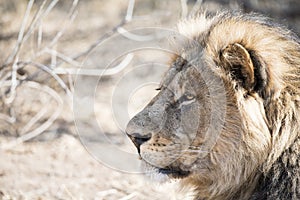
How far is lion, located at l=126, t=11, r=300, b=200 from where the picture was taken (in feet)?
9.09

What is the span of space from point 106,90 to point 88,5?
836mm

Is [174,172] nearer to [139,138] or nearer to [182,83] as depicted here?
[139,138]

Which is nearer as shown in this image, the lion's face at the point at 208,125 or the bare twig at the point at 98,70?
the lion's face at the point at 208,125

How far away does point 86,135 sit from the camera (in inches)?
209

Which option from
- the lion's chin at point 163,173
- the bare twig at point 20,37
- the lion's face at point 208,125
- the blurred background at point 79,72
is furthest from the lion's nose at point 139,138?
the bare twig at point 20,37

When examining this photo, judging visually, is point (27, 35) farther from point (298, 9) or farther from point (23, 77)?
point (298, 9)

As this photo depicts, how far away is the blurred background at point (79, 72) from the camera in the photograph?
5066mm

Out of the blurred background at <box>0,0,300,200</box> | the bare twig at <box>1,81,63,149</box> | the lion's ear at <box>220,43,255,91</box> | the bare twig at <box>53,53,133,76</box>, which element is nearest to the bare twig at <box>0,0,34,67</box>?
the blurred background at <box>0,0,300,200</box>

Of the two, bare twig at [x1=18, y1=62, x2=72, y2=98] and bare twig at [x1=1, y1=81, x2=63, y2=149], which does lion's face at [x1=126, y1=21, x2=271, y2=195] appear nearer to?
bare twig at [x1=1, y1=81, x2=63, y2=149]

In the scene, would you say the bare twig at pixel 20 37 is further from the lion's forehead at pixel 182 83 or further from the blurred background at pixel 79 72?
the lion's forehead at pixel 182 83

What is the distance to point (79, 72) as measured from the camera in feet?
19.1

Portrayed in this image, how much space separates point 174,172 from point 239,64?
584mm

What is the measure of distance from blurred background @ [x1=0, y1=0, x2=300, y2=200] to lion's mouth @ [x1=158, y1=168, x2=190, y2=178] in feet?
5.63

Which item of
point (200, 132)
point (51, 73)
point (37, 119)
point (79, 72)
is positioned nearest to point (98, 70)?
point (79, 72)
